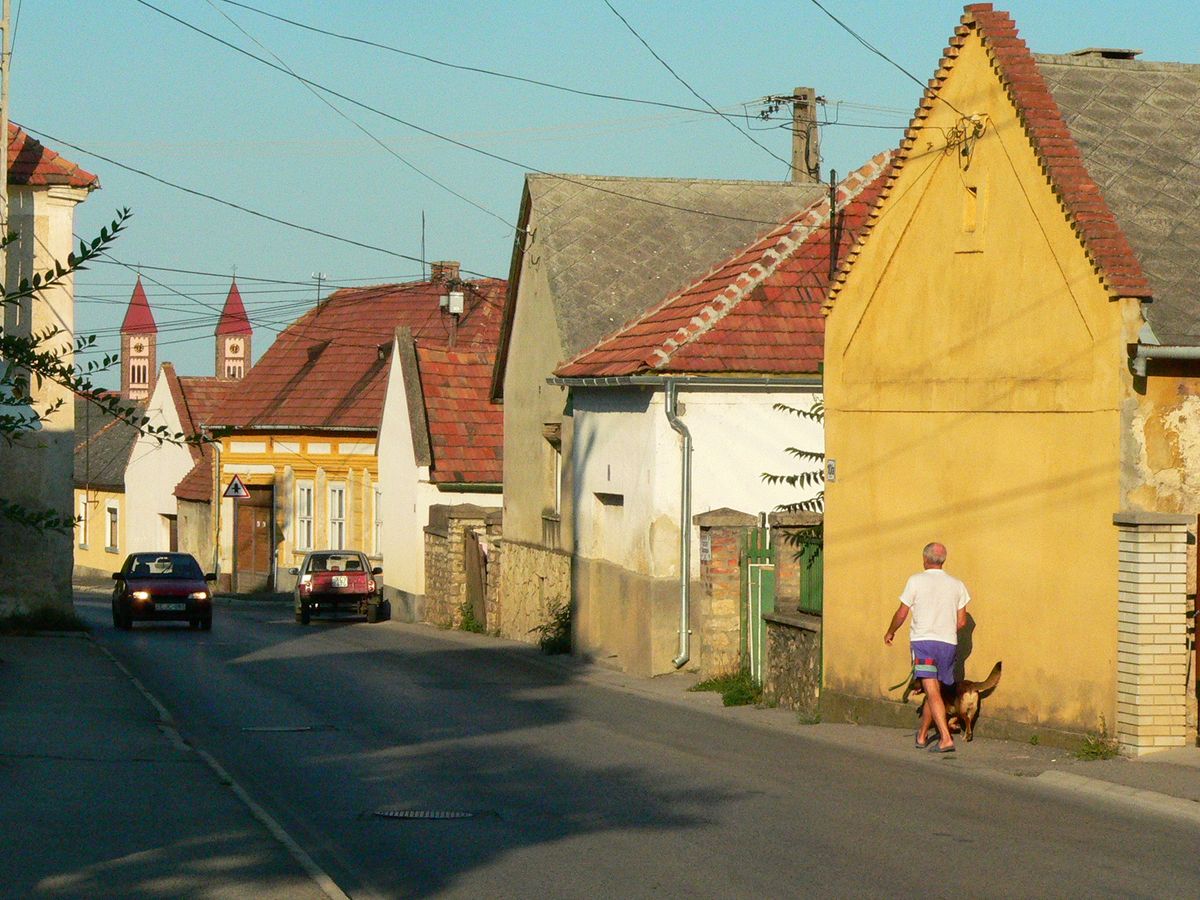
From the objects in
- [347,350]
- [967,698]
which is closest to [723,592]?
[967,698]

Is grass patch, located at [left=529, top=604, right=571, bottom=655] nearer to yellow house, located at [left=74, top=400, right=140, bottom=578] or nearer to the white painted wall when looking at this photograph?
the white painted wall

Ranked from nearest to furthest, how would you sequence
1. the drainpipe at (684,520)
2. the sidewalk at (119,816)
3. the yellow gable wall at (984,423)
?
the sidewalk at (119,816) → the yellow gable wall at (984,423) → the drainpipe at (684,520)

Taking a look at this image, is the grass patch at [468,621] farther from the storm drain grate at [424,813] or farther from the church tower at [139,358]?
the church tower at [139,358]

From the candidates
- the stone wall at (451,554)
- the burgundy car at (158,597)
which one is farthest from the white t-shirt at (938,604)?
the burgundy car at (158,597)

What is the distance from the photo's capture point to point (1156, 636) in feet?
44.0

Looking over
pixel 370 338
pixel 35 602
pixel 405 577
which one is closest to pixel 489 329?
pixel 370 338

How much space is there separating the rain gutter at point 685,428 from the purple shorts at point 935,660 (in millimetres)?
8818

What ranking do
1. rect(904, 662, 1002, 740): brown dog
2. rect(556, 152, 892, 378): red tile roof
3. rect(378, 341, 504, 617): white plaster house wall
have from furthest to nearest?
rect(378, 341, 504, 617): white plaster house wall, rect(556, 152, 892, 378): red tile roof, rect(904, 662, 1002, 740): brown dog

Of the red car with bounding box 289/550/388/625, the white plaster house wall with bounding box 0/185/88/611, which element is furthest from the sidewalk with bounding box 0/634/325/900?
A: the red car with bounding box 289/550/388/625

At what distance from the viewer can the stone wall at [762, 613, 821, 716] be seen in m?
18.5

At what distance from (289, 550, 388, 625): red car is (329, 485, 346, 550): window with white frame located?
37.3ft

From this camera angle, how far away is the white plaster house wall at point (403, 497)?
40000mm

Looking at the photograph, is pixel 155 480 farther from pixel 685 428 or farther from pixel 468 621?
pixel 685 428

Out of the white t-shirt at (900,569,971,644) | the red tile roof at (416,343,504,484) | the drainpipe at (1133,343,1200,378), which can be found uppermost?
the red tile roof at (416,343,504,484)
